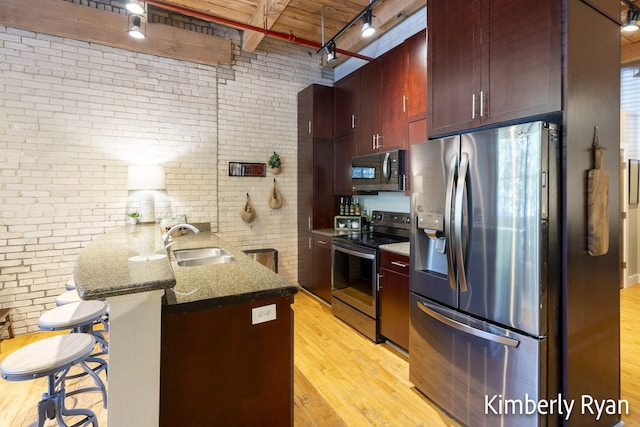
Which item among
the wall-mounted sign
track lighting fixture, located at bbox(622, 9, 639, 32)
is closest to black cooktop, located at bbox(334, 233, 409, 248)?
the wall-mounted sign

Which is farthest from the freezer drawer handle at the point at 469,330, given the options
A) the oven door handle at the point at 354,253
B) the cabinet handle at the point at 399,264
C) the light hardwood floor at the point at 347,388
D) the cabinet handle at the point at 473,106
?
the cabinet handle at the point at 473,106

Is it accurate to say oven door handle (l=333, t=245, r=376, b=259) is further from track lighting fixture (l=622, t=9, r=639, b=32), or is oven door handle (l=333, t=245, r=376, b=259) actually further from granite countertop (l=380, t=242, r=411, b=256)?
track lighting fixture (l=622, t=9, r=639, b=32)

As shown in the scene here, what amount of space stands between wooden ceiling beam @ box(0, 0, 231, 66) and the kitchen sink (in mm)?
2491

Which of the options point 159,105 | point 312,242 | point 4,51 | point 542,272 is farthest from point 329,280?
point 4,51

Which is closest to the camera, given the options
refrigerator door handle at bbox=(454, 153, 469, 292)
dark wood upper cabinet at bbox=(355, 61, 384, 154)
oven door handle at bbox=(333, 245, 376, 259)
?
refrigerator door handle at bbox=(454, 153, 469, 292)

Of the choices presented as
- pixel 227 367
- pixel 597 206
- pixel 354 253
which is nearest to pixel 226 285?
pixel 227 367

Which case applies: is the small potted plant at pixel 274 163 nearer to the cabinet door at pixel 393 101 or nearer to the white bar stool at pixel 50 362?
the cabinet door at pixel 393 101

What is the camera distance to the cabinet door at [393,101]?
10.2 ft

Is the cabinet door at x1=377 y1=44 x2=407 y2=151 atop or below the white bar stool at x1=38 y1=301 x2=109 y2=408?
atop

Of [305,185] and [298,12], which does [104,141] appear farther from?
[298,12]

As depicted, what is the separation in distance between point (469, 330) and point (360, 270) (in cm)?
174

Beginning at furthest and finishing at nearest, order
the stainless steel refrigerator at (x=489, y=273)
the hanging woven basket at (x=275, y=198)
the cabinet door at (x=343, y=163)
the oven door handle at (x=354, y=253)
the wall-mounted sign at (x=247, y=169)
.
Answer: the hanging woven basket at (x=275, y=198) < the wall-mounted sign at (x=247, y=169) < the cabinet door at (x=343, y=163) < the oven door handle at (x=354, y=253) < the stainless steel refrigerator at (x=489, y=273)

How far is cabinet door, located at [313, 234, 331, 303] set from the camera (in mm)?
3898

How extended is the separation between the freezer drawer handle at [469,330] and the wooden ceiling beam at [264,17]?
9.85 feet
